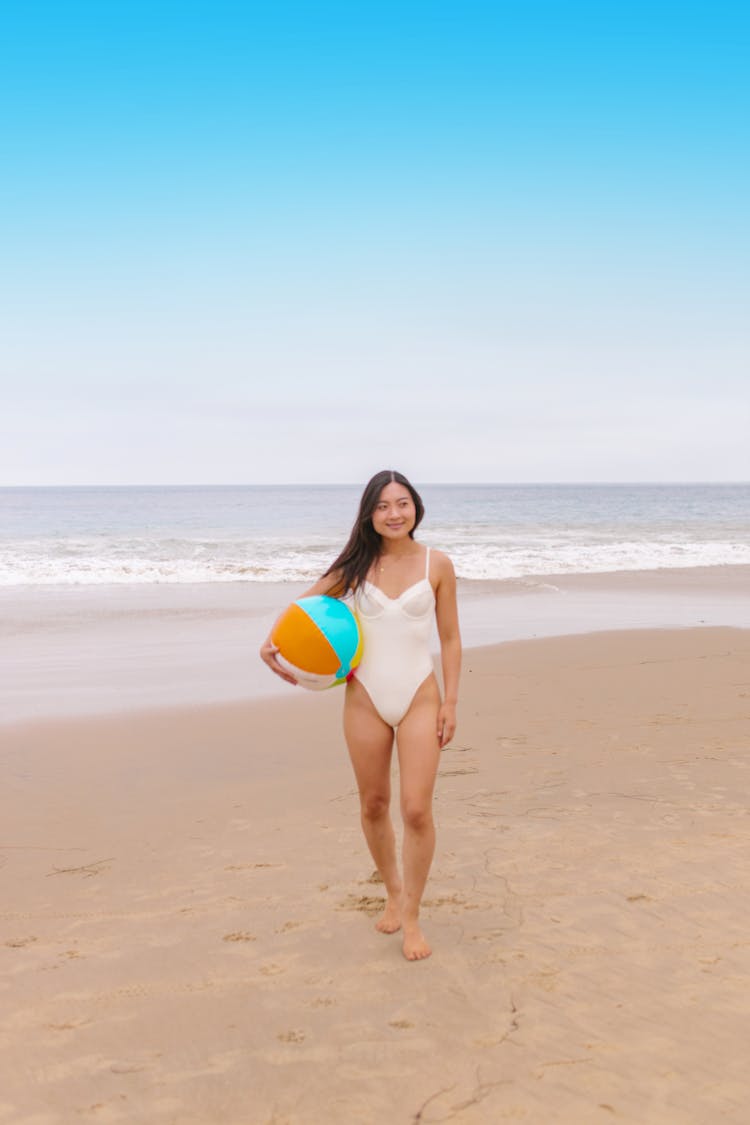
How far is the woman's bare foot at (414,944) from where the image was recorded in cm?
363

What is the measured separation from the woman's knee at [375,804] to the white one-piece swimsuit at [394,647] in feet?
1.01

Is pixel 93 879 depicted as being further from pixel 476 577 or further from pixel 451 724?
pixel 476 577

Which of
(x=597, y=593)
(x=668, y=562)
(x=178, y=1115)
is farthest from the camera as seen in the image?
(x=668, y=562)

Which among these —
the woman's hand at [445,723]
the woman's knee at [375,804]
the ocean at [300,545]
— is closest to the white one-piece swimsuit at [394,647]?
the woman's hand at [445,723]

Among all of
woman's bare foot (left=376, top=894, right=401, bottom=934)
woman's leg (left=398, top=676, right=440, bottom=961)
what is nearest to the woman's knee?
woman's leg (left=398, top=676, right=440, bottom=961)

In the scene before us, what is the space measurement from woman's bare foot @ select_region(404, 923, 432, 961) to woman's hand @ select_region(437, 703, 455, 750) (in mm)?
779

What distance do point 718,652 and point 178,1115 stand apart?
895 centimetres

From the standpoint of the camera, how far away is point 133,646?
1139 centimetres

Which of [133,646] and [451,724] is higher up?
[451,724]

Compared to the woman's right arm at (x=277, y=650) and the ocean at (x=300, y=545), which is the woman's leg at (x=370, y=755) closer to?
the woman's right arm at (x=277, y=650)

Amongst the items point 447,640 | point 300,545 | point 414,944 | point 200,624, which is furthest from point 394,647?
point 300,545

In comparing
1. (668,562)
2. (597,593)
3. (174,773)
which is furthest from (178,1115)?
(668,562)

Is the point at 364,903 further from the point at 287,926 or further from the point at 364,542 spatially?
the point at 364,542

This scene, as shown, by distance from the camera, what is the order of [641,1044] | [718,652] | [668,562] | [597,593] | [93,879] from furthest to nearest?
[668,562], [597,593], [718,652], [93,879], [641,1044]
